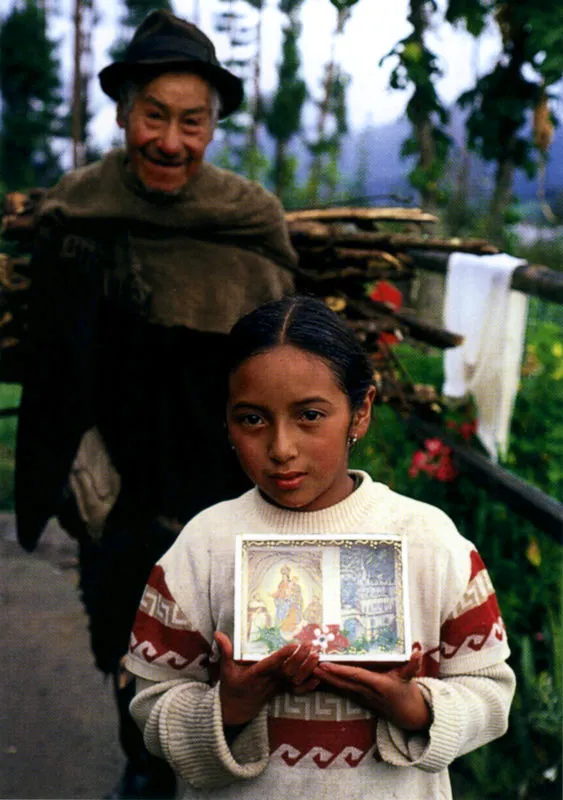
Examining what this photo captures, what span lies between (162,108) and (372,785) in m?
1.45

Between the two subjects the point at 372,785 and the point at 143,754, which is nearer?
the point at 372,785

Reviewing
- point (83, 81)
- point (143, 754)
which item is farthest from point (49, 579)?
point (83, 81)

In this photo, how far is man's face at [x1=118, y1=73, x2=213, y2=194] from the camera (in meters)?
2.33

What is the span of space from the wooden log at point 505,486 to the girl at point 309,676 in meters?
1.61

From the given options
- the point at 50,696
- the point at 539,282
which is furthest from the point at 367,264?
the point at 50,696

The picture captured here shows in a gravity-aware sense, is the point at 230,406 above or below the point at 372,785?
above

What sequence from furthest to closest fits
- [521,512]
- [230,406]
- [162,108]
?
[521,512], [162,108], [230,406]

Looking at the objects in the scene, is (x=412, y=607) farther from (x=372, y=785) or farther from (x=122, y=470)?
(x=122, y=470)

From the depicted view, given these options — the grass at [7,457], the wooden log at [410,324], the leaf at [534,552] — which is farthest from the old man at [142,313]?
the grass at [7,457]

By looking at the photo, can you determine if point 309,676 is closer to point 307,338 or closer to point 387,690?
point 387,690

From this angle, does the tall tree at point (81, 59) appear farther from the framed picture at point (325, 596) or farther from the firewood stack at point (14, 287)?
the framed picture at point (325, 596)

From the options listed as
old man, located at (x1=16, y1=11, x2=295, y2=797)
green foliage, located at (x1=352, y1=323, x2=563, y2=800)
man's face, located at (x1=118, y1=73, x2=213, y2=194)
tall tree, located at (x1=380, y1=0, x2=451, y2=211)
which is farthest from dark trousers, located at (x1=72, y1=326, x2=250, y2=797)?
tall tree, located at (x1=380, y1=0, x2=451, y2=211)

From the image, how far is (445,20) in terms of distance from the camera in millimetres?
2809

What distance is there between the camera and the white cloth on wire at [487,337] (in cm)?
356
